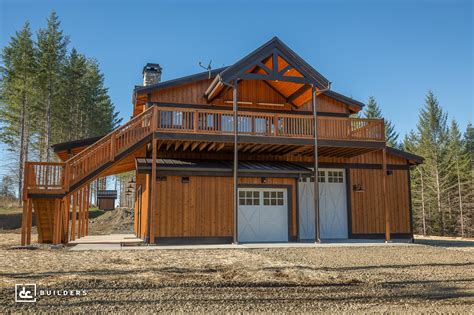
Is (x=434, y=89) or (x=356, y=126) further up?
(x=434, y=89)

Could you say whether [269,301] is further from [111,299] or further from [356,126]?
[356,126]

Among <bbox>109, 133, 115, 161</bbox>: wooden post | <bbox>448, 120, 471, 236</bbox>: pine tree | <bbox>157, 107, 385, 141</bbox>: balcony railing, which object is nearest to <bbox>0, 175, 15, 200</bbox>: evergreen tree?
<bbox>157, 107, 385, 141</bbox>: balcony railing

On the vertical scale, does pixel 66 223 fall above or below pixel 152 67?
below

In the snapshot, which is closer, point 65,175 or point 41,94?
point 65,175

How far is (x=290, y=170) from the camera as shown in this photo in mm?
16719

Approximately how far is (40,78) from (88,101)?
808 centimetres

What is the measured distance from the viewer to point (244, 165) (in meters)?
16.9

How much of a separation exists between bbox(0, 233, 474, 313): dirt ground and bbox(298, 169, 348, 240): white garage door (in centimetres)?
632

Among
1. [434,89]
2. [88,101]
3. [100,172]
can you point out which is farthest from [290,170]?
[434,89]

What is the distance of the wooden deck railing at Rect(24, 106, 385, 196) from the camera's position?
45.5 feet

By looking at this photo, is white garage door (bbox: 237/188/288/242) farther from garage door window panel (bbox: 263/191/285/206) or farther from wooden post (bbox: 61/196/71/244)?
wooden post (bbox: 61/196/71/244)

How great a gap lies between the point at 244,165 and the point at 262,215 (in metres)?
2.11

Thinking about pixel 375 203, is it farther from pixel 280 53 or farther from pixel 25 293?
pixel 25 293

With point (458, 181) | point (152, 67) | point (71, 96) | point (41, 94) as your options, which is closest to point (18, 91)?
point (41, 94)
